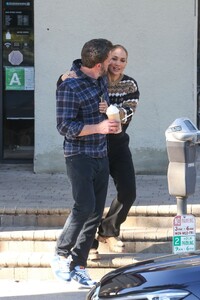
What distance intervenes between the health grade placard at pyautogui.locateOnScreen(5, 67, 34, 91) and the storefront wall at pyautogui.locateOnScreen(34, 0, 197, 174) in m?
0.59

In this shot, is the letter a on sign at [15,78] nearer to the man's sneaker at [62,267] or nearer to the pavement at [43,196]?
the pavement at [43,196]

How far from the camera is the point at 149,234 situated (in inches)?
283

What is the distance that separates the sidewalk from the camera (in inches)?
314

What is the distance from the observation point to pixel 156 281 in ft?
14.3

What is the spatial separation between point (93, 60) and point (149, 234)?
1.88 m

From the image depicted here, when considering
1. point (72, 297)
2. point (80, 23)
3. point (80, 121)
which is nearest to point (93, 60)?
point (80, 121)

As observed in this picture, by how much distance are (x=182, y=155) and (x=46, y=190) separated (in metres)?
3.47

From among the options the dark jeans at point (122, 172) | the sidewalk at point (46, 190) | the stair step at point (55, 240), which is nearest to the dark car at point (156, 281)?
the dark jeans at point (122, 172)

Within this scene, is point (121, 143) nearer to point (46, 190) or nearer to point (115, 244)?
point (115, 244)

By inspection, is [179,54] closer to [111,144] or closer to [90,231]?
[111,144]

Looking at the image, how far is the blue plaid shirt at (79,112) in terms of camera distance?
6051 mm

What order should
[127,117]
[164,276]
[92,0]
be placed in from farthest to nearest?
[92,0] → [127,117] → [164,276]

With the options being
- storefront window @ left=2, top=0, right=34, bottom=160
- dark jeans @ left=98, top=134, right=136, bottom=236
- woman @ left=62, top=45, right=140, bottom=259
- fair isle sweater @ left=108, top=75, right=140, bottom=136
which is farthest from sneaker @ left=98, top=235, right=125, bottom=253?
storefront window @ left=2, top=0, right=34, bottom=160

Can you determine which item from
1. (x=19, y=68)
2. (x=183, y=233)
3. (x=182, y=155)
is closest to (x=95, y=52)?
(x=182, y=155)
